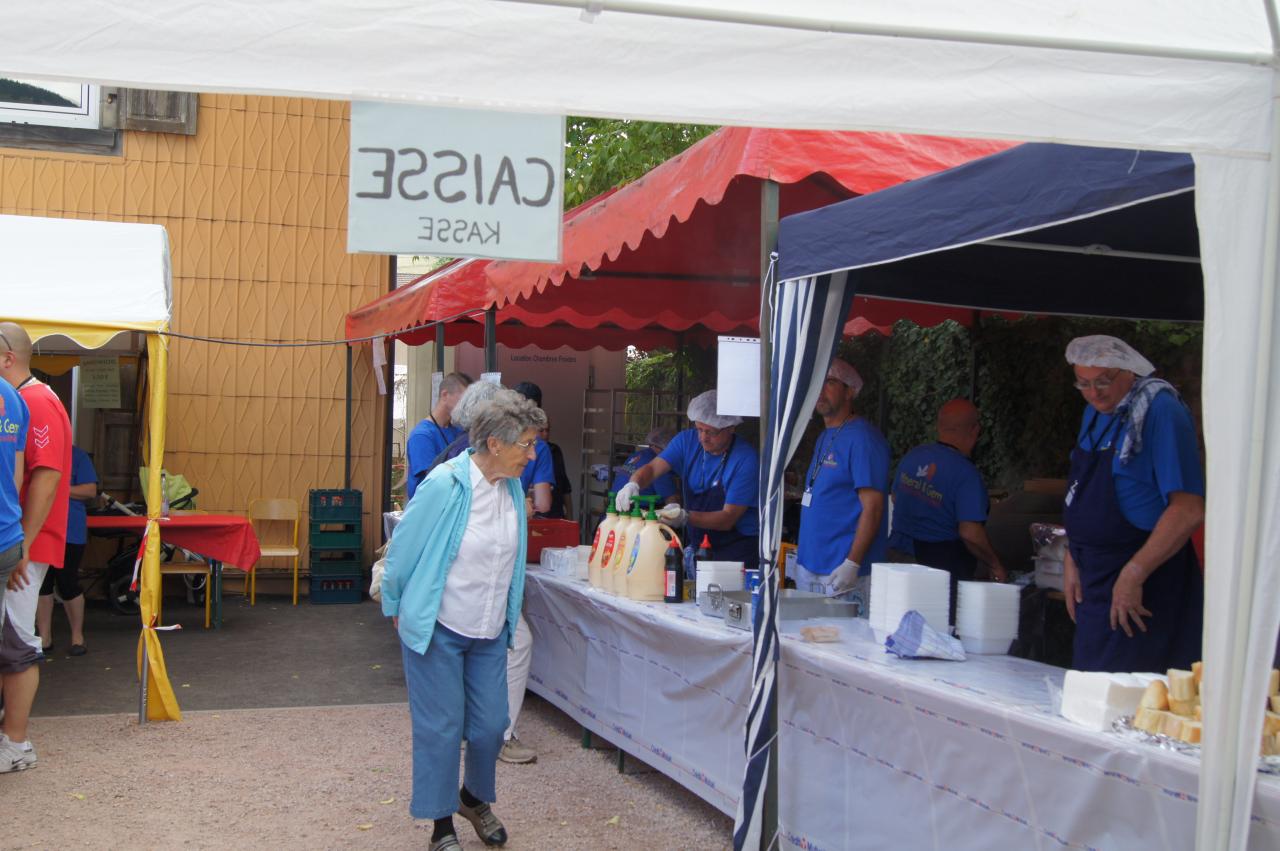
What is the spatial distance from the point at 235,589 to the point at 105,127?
4.44m

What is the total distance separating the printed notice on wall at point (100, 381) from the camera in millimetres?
10766

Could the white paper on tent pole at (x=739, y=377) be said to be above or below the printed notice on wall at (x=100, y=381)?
above

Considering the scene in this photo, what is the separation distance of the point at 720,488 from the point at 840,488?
0.97 m

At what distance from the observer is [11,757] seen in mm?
5465

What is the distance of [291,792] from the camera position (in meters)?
5.23

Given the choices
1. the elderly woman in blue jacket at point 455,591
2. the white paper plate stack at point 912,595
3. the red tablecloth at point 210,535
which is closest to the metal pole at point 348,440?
the red tablecloth at point 210,535

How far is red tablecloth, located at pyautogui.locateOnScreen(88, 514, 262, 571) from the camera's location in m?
9.03

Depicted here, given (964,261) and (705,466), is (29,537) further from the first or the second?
(964,261)

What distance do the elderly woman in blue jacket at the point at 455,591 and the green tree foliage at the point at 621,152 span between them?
265 inches

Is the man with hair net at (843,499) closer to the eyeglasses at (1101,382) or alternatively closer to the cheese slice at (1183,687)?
the eyeglasses at (1101,382)

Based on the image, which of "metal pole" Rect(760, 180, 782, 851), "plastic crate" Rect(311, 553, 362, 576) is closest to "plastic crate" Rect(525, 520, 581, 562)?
"metal pole" Rect(760, 180, 782, 851)

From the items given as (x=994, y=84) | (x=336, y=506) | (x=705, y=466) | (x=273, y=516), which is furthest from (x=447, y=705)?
(x=273, y=516)

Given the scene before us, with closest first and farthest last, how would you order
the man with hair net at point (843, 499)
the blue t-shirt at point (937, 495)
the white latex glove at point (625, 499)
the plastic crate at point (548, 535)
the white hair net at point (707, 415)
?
1. the man with hair net at point (843, 499)
2. the white latex glove at point (625, 499)
3. the blue t-shirt at point (937, 495)
4. the white hair net at point (707, 415)
5. the plastic crate at point (548, 535)

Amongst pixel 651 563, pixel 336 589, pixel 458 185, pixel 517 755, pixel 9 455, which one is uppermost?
pixel 458 185
